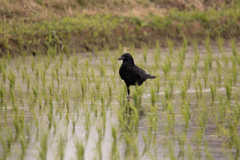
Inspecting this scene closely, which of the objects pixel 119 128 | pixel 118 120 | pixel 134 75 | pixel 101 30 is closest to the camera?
pixel 119 128

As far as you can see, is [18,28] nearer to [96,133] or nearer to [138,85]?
[138,85]

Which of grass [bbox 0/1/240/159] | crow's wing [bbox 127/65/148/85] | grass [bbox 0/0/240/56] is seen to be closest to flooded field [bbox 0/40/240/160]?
grass [bbox 0/1/240/159]

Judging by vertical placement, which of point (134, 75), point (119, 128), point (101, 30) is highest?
point (101, 30)

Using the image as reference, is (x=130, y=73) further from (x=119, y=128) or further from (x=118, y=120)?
(x=119, y=128)

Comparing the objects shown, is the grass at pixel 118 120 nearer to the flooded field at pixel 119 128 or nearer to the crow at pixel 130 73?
the flooded field at pixel 119 128

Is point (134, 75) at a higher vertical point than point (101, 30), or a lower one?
lower

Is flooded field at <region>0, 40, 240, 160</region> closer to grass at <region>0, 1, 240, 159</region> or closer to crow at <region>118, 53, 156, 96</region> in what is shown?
grass at <region>0, 1, 240, 159</region>

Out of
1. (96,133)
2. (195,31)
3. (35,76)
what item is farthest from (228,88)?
(195,31)

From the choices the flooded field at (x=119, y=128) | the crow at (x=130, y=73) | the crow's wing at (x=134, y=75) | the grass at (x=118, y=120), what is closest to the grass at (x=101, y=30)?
the grass at (x=118, y=120)

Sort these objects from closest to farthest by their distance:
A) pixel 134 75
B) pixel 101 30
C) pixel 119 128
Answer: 1. pixel 119 128
2. pixel 134 75
3. pixel 101 30

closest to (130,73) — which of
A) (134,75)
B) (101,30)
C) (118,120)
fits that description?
(134,75)

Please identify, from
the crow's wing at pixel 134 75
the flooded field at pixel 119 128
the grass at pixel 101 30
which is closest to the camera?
the flooded field at pixel 119 128

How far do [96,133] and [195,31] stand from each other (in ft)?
29.2

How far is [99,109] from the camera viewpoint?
5645 mm
